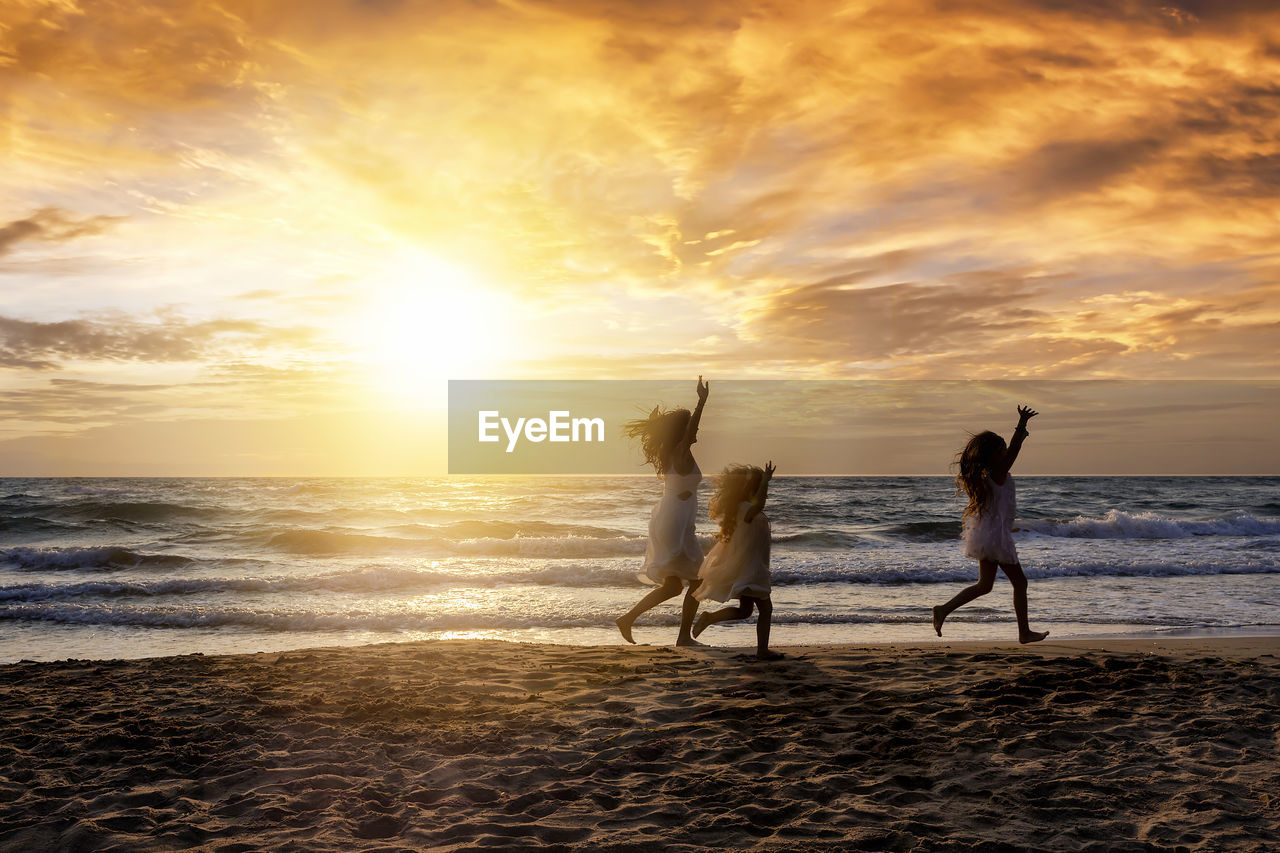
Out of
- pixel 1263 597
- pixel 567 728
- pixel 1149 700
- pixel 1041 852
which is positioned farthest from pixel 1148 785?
pixel 1263 597

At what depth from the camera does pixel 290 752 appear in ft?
16.0

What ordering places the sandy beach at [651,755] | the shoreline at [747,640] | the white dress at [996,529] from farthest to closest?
the shoreline at [747,640]
the white dress at [996,529]
the sandy beach at [651,755]

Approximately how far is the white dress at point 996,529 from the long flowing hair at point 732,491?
2.32 m

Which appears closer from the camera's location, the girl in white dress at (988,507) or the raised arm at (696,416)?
the raised arm at (696,416)

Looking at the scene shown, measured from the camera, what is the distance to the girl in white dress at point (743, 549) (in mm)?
7215

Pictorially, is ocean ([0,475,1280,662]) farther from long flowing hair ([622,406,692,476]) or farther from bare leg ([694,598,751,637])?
long flowing hair ([622,406,692,476])

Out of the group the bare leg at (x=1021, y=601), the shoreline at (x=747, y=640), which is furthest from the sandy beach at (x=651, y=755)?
the shoreline at (x=747, y=640)

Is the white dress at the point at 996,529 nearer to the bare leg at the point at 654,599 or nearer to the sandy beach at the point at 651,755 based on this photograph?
the sandy beach at the point at 651,755

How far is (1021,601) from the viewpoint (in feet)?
26.8

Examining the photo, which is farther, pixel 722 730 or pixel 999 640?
pixel 999 640

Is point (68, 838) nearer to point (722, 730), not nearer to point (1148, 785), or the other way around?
point (722, 730)

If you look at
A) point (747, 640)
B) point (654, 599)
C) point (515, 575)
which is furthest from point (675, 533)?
point (515, 575)

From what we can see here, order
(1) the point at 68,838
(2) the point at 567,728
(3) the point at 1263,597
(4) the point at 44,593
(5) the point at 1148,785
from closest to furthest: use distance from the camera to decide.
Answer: (1) the point at 68,838 → (5) the point at 1148,785 → (2) the point at 567,728 → (3) the point at 1263,597 → (4) the point at 44,593

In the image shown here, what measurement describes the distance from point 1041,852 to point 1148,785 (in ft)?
3.66
